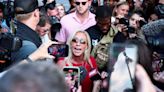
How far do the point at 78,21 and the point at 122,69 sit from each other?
3743 mm

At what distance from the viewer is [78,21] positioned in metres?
6.12

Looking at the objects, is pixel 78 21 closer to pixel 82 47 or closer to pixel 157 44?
pixel 82 47

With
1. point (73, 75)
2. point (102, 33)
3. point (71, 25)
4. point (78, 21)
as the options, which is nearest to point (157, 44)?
point (73, 75)

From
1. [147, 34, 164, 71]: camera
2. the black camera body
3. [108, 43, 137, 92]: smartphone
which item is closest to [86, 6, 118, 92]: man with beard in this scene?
[147, 34, 164, 71]: camera

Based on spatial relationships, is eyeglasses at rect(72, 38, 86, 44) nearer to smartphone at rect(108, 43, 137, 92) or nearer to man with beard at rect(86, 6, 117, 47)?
man with beard at rect(86, 6, 117, 47)

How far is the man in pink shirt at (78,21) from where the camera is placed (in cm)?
593

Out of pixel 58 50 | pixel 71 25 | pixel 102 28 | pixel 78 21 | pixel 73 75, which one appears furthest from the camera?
pixel 78 21

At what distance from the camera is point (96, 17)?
5.76 m

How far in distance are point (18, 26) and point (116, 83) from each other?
1661 mm

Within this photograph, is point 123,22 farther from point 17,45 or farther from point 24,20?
point 17,45

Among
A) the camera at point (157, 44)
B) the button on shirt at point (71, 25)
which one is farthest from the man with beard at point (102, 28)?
the camera at point (157, 44)

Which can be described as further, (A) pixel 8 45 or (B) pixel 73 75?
(B) pixel 73 75

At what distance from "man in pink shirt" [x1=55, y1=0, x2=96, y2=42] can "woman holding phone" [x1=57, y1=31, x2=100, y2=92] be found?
107cm

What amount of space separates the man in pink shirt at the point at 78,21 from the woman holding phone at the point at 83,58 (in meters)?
1.07
